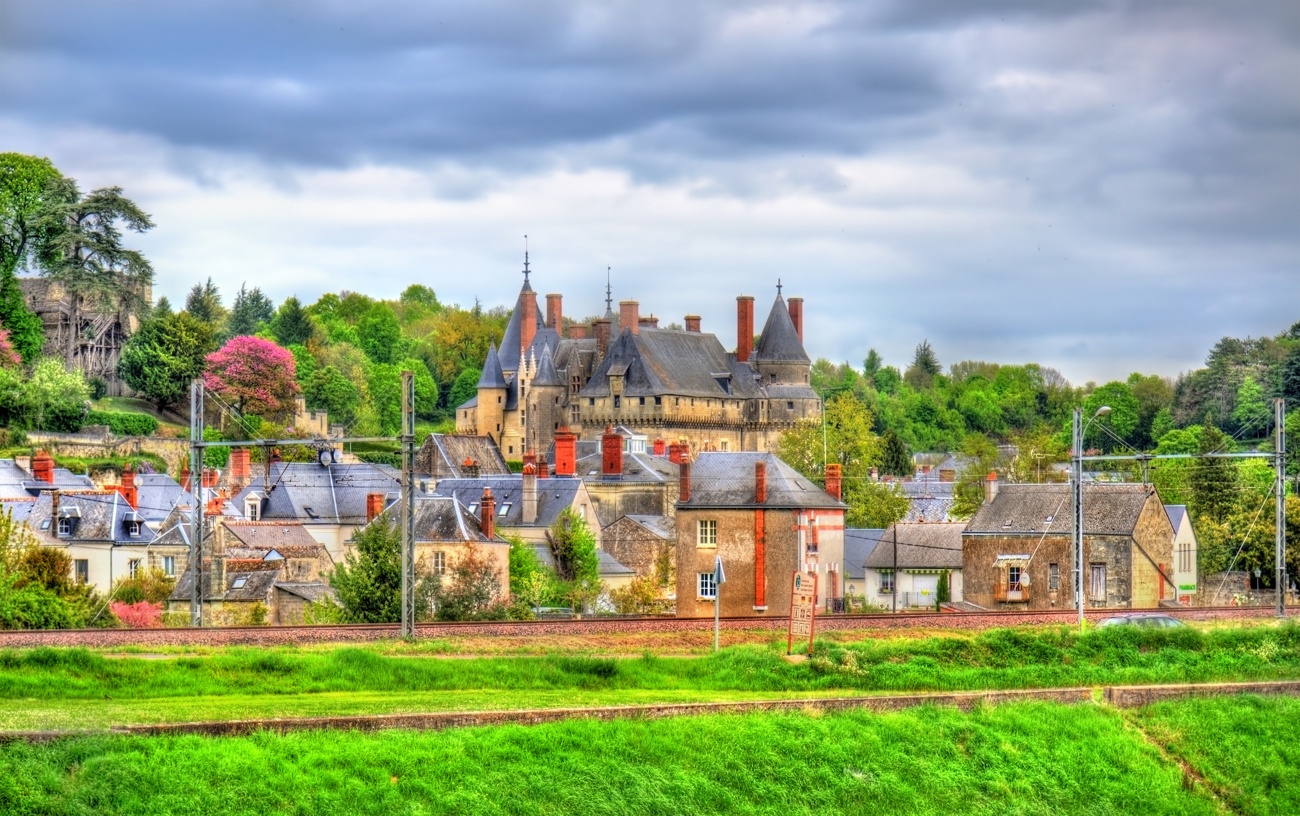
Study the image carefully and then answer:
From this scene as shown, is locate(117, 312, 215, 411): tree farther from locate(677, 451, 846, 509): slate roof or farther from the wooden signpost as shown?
the wooden signpost

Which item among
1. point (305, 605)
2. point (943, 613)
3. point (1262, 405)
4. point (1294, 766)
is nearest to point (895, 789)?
point (1294, 766)

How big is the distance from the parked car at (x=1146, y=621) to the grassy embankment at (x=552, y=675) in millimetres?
1051

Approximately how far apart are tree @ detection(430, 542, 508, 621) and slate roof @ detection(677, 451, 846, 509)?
17.0ft

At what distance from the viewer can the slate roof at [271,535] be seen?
57031mm

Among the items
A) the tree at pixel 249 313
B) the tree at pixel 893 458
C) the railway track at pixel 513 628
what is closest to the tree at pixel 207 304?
the tree at pixel 249 313

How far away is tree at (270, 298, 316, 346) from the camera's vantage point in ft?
387

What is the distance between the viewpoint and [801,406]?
10481 cm

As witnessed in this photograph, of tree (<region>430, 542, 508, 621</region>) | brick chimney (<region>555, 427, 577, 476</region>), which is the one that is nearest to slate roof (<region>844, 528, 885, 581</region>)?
brick chimney (<region>555, 427, 577, 476</region>)

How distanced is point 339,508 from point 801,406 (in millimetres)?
42715

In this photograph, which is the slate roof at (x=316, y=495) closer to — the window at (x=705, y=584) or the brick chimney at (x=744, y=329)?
the window at (x=705, y=584)

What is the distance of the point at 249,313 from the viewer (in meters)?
120

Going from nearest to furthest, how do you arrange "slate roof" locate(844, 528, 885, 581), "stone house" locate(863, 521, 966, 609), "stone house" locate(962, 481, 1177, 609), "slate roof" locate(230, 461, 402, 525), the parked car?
1. the parked car
2. "stone house" locate(962, 481, 1177, 609)
3. "stone house" locate(863, 521, 966, 609)
4. "slate roof" locate(844, 528, 885, 581)
5. "slate roof" locate(230, 461, 402, 525)

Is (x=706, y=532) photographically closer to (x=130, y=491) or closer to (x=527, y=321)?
(x=130, y=491)

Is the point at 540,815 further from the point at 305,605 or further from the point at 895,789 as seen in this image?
the point at 305,605
